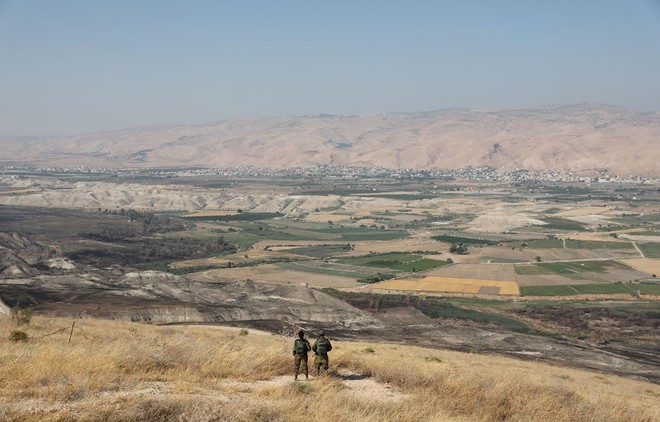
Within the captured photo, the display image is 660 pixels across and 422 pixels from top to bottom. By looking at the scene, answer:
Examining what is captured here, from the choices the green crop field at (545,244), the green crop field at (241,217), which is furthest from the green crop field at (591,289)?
the green crop field at (241,217)

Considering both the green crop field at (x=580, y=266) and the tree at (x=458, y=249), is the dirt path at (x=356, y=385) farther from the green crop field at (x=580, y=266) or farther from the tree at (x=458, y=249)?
the tree at (x=458, y=249)

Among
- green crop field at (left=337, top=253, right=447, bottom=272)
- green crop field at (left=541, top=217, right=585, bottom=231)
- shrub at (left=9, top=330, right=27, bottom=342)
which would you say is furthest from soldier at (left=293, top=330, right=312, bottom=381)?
green crop field at (left=541, top=217, right=585, bottom=231)

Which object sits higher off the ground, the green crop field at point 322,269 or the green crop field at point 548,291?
the green crop field at point 322,269

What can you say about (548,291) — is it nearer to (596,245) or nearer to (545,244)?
(545,244)

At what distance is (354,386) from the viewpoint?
1656cm

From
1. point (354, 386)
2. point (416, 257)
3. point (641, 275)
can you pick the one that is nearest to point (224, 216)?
point (416, 257)

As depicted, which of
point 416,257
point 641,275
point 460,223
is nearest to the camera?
point 641,275

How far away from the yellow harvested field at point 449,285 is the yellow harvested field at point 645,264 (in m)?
24.5

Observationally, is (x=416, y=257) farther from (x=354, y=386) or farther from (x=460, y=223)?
(x=354, y=386)

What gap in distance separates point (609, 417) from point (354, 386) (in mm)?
6629

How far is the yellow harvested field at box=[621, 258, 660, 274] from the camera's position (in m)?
97.1

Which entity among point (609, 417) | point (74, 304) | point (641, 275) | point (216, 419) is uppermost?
point (216, 419)

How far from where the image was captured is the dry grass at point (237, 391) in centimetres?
1136

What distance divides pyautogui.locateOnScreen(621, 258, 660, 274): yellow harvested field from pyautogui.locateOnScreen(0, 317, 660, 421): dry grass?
8977cm
